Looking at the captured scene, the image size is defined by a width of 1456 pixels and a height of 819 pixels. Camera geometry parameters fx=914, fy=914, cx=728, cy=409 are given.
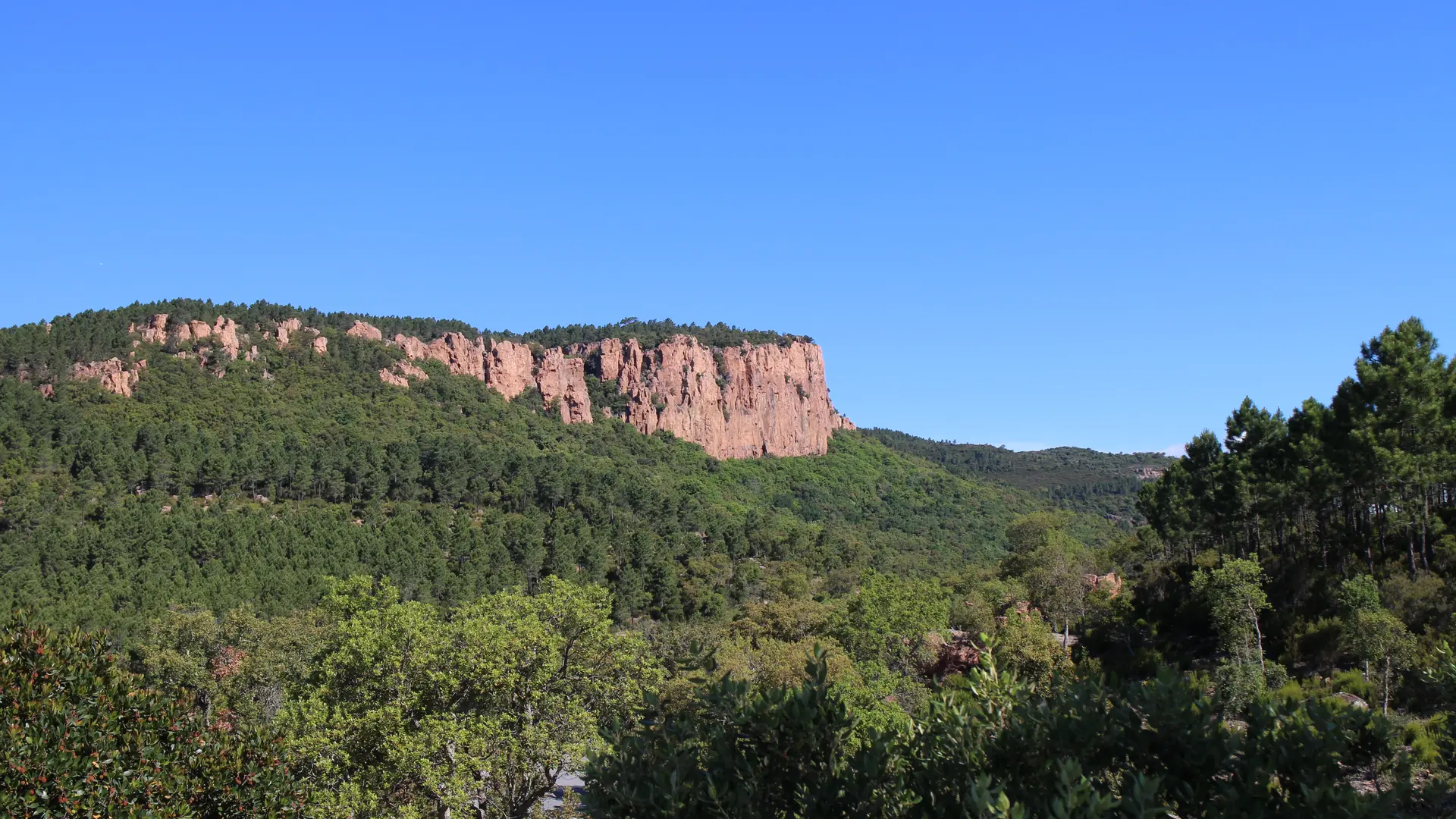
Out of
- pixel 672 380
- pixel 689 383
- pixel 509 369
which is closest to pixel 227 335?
pixel 509 369

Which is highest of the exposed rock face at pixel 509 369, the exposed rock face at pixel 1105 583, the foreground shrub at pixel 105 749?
the exposed rock face at pixel 509 369

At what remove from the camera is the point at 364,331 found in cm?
12131

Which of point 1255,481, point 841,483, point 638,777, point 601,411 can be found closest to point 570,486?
point 601,411

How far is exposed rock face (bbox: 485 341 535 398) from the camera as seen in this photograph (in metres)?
129

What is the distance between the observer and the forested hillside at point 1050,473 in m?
152

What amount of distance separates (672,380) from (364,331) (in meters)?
46.0

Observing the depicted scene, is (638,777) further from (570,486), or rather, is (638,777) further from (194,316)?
(194,316)

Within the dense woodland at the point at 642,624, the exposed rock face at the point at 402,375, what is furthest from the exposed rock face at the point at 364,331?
the dense woodland at the point at 642,624

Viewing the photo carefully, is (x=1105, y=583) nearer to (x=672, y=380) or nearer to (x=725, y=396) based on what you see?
(x=725, y=396)

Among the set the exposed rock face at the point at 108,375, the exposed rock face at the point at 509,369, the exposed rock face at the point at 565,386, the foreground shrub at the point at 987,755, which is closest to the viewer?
the foreground shrub at the point at 987,755

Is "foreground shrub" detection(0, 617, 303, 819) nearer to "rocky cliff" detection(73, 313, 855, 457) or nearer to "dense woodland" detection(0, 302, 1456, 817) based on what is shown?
"dense woodland" detection(0, 302, 1456, 817)

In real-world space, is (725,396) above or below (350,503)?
above

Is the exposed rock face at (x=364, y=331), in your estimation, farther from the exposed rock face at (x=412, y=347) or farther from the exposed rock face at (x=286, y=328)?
the exposed rock face at (x=286, y=328)

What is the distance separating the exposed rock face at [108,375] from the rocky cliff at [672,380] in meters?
23.5
